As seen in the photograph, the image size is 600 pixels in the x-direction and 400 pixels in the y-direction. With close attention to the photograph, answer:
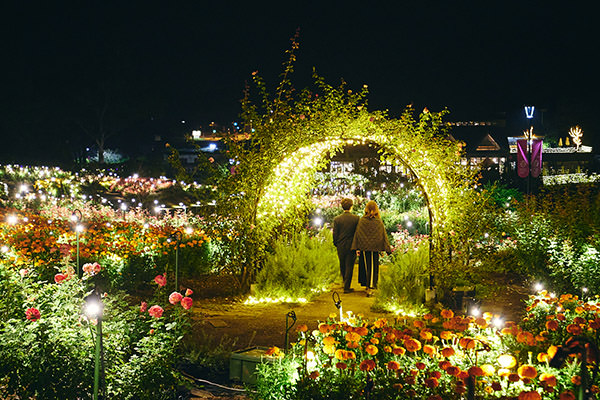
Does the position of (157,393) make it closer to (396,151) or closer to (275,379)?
(275,379)

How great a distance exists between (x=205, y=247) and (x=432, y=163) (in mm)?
4166

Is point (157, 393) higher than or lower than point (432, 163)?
lower

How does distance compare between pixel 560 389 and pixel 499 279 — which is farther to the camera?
pixel 499 279

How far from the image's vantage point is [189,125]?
62.0 m

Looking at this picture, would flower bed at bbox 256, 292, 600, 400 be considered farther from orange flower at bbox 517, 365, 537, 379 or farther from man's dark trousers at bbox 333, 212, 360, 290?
man's dark trousers at bbox 333, 212, 360, 290

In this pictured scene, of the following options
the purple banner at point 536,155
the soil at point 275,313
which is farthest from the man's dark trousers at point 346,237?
the purple banner at point 536,155

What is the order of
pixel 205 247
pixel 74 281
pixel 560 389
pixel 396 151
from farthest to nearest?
pixel 205 247
pixel 396 151
pixel 74 281
pixel 560 389

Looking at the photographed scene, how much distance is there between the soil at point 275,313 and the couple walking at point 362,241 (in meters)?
0.32

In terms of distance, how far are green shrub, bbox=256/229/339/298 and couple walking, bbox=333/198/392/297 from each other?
1.31ft

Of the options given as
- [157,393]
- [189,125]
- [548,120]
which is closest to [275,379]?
→ [157,393]

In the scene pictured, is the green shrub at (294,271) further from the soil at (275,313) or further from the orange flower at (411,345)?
the orange flower at (411,345)

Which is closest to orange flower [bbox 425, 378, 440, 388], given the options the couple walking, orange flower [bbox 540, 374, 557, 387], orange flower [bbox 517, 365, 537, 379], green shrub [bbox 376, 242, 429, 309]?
orange flower [bbox 517, 365, 537, 379]

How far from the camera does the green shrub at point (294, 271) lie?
8055 millimetres

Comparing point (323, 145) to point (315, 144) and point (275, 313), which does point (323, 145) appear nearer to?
point (315, 144)
